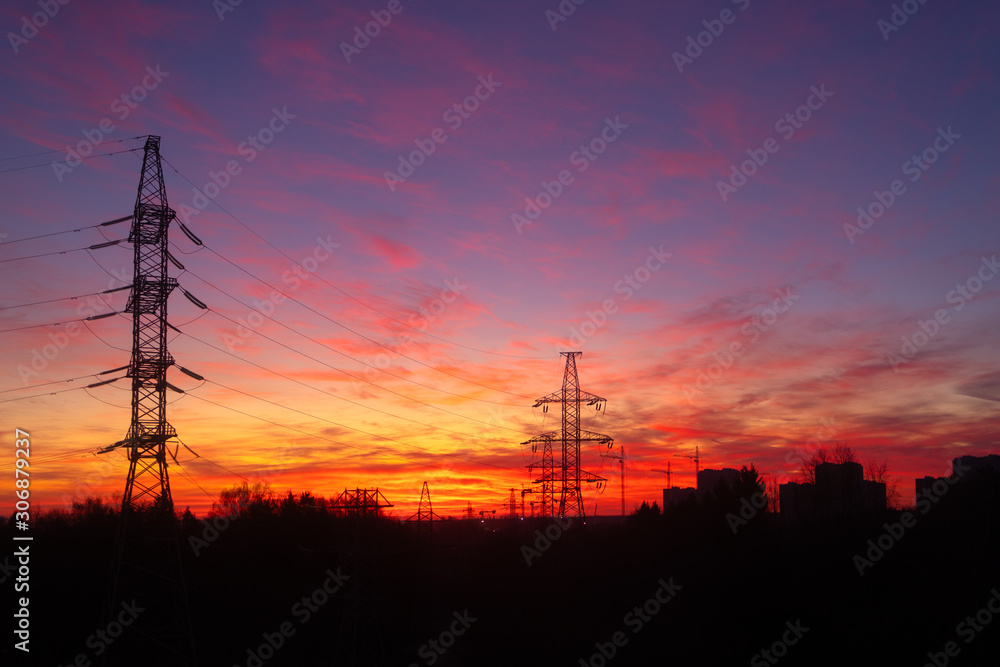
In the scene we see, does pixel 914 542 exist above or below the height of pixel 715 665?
above

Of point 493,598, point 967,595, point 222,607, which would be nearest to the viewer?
point 967,595

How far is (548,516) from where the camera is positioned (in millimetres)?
87938

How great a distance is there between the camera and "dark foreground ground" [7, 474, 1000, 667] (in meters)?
55.4

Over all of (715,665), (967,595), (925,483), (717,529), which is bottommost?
(715,665)

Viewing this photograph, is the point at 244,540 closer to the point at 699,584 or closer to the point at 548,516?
the point at 548,516

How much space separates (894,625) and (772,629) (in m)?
9.65

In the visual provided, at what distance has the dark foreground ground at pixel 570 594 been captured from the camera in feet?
182

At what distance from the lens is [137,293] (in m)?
35.9

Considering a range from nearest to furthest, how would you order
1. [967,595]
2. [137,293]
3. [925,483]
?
[137,293]
[967,595]
[925,483]

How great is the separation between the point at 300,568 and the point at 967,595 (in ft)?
196

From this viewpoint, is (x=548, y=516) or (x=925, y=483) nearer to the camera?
(x=548, y=516)

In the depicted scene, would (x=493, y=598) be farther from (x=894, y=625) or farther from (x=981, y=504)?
(x=981, y=504)

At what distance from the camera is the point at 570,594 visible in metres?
74.6

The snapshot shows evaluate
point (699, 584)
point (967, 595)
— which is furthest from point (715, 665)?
point (967, 595)
